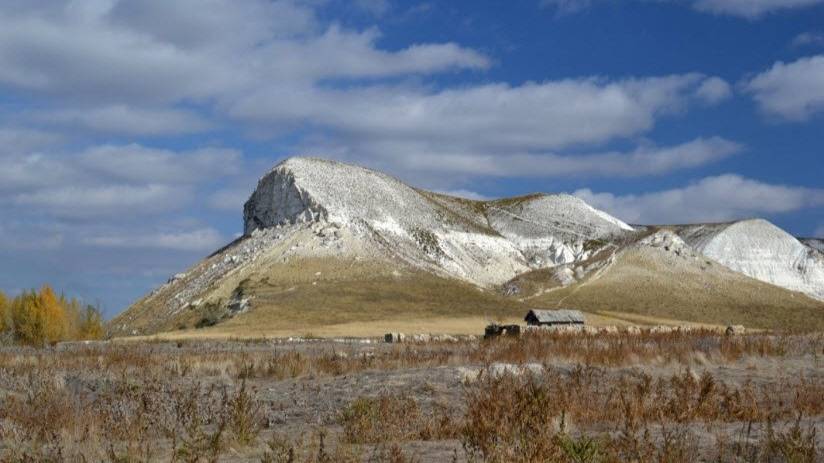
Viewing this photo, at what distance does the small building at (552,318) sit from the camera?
6334 cm

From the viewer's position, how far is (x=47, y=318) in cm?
8250

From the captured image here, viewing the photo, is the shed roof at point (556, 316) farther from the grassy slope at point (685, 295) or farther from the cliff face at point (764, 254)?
the cliff face at point (764, 254)

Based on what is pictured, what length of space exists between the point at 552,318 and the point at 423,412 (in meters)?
51.7

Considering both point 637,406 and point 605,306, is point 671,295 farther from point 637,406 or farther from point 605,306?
point 637,406

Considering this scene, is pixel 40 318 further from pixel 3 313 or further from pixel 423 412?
pixel 423 412

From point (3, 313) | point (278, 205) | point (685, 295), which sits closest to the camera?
point (3, 313)

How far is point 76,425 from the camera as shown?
1177 cm

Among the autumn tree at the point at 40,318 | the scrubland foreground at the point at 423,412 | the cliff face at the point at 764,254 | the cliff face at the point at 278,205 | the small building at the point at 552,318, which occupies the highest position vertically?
the cliff face at the point at 278,205

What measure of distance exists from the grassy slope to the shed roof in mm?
42168

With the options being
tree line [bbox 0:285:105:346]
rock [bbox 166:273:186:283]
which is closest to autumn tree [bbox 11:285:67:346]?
tree line [bbox 0:285:105:346]

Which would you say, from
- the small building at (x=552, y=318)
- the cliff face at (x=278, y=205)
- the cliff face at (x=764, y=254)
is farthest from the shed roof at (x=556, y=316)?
the cliff face at (x=764, y=254)

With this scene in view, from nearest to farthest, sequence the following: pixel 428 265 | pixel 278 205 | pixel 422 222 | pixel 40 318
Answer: pixel 40 318 < pixel 428 265 < pixel 278 205 < pixel 422 222

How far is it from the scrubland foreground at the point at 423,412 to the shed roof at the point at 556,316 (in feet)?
129

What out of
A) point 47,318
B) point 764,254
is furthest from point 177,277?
point 764,254
